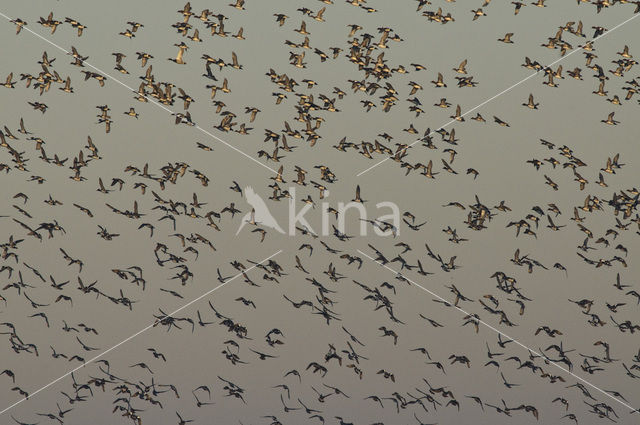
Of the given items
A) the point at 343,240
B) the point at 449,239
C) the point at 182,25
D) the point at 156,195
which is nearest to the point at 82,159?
the point at 156,195

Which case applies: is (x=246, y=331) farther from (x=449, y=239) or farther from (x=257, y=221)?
(x=449, y=239)

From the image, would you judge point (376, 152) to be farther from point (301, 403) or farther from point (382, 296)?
point (301, 403)

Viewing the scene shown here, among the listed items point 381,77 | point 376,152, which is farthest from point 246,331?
point 381,77

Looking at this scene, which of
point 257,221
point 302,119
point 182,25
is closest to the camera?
point 182,25

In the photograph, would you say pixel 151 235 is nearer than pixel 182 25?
No

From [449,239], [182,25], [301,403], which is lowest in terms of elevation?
[301,403]

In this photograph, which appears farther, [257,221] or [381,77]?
[257,221]

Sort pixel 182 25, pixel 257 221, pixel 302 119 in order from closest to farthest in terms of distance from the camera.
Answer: pixel 182 25, pixel 302 119, pixel 257 221

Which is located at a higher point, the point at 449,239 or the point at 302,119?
the point at 302,119

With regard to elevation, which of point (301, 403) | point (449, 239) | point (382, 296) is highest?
point (449, 239)
